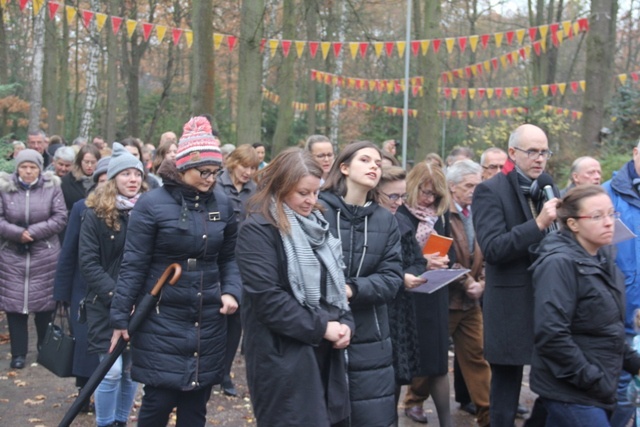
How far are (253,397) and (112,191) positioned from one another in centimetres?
231

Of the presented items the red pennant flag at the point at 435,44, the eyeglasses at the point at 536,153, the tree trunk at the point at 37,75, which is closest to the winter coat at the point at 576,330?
the eyeglasses at the point at 536,153

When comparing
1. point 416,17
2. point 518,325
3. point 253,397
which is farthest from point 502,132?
point 253,397

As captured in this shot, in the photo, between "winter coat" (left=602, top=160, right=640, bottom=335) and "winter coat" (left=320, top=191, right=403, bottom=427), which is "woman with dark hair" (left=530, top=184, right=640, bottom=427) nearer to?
"winter coat" (left=320, top=191, right=403, bottom=427)

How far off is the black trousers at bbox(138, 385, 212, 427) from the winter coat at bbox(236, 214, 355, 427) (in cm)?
92

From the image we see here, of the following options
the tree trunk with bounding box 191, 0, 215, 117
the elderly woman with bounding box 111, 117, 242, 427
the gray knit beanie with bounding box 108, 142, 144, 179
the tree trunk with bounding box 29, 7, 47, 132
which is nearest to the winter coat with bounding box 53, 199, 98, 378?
the gray knit beanie with bounding box 108, 142, 144, 179

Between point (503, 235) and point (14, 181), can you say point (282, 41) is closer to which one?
point (14, 181)

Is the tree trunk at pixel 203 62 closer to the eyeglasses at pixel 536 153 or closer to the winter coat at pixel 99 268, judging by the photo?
the winter coat at pixel 99 268

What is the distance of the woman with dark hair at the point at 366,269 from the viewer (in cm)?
438

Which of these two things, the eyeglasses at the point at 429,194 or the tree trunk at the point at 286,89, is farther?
the tree trunk at the point at 286,89

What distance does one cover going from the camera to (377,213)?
4.68 meters

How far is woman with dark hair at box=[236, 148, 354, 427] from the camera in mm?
3955

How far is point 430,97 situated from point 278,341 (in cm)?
1479

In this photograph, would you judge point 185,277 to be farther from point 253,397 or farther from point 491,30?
point 491,30

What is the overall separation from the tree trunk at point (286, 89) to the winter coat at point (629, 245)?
1309cm
